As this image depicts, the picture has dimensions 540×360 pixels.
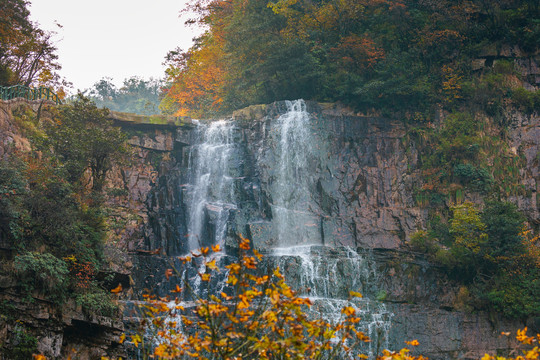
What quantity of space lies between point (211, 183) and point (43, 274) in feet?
42.3

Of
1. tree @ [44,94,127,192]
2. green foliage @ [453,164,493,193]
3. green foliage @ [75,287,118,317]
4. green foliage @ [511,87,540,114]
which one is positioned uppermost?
green foliage @ [511,87,540,114]

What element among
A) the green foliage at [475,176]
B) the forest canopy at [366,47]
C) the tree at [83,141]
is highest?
the forest canopy at [366,47]

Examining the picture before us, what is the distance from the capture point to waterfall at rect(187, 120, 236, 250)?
2548 centimetres

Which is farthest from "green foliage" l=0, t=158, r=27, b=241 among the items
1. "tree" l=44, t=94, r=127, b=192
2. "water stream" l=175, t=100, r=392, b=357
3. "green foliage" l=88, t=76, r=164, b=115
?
"green foliage" l=88, t=76, r=164, b=115

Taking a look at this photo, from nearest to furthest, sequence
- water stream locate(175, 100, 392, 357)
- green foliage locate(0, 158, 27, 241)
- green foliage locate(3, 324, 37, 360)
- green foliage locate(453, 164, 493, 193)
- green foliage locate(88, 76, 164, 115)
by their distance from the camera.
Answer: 1. green foliage locate(3, 324, 37, 360)
2. green foliage locate(0, 158, 27, 241)
3. water stream locate(175, 100, 392, 357)
4. green foliage locate(453, 164, 493, 193)
5. green foliage locate(88, 76, 164, 115)

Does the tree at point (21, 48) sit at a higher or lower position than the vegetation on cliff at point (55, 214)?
higher

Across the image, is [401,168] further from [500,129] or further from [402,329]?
[402,329]

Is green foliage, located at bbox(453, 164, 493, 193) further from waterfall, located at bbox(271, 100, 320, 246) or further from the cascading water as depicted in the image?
waterfall, located at bbox(271, 100, 320, 246)

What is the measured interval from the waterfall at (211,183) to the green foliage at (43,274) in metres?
9.38

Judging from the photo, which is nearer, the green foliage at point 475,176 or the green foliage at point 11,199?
the green foliage at point 11,199

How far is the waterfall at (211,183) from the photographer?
25.5m

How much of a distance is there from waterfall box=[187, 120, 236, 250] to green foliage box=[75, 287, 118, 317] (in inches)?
306

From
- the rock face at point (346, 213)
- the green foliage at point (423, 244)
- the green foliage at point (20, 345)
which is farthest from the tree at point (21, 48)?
the green foliage at point (423, 244)

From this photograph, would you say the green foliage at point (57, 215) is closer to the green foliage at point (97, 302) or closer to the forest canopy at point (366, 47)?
the green foliage at point (97, 302)
